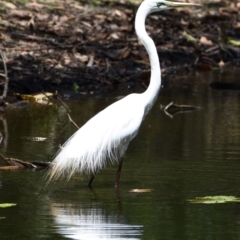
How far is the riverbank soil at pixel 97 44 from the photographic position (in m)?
15.0

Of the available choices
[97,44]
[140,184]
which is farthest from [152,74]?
[97,44]

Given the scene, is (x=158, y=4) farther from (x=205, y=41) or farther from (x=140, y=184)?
(x=205, y=41)

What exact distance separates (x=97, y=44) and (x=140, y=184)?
8799mm

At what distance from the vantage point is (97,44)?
56.3 feet

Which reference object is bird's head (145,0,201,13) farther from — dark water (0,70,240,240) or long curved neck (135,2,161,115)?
dark water (0,70,240,240)

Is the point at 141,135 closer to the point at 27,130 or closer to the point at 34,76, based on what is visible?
the point at 27,130

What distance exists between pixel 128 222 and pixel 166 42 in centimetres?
1171

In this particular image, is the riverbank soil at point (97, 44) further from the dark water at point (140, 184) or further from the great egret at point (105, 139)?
the great egret at point (105, 139)

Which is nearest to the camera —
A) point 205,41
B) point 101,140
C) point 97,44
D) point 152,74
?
point 101,140

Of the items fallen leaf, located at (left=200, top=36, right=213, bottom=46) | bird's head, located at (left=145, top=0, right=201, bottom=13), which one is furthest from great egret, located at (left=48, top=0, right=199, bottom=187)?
fallen leaf, located at (left=200, top=36, right=213, bottom=46)

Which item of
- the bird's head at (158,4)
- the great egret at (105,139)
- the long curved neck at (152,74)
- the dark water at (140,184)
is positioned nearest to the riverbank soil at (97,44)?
the dark water at (140,184)

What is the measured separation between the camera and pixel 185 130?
11.9m

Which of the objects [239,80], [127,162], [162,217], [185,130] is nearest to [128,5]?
[239,80]

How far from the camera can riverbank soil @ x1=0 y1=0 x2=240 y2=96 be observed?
1502 cm
